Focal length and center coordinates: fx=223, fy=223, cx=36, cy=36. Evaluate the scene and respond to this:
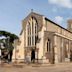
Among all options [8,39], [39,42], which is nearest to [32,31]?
[39,42]

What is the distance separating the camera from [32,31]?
57094 millimetres

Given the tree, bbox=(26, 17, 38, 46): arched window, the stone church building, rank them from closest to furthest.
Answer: the stone church building, bbox=(26, 17, 38, 46): arched window, the tree

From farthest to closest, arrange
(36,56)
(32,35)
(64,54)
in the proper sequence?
(64,54) → (32,35) → (36,56)

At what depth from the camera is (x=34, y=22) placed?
5672 cm

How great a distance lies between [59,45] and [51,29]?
15.6ft

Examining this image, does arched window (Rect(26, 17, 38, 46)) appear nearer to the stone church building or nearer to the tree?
the stone church building

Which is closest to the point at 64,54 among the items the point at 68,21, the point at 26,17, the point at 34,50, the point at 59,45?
the point at 59,45

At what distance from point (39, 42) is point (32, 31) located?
4.29 m

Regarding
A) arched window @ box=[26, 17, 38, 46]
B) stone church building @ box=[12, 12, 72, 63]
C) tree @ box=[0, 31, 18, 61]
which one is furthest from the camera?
tree @ box=[0, 31, 18, 61]

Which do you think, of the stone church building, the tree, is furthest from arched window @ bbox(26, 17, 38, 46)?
the tree

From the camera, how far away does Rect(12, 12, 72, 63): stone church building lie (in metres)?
53.6

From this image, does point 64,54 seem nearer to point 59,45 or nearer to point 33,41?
point 59,45

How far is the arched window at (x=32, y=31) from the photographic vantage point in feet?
185

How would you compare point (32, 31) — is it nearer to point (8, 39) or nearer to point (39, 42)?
point (39, 42)
